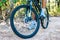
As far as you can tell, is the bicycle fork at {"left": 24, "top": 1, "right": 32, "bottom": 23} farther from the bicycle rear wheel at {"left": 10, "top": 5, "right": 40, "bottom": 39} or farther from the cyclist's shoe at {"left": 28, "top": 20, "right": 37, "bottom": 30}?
the cyclist's shoe at {"left": 28, "top": 20, "right": 37, "bottom": 30}

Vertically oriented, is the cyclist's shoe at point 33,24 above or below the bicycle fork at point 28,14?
below

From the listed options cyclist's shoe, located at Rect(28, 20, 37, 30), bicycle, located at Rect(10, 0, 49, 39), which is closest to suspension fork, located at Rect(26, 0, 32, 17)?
bicycle, located at Rect(10, 0, 49, 39)

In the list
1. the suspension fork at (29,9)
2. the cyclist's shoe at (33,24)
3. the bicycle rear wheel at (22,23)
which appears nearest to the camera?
the bicycle rear wheel at (22,23)

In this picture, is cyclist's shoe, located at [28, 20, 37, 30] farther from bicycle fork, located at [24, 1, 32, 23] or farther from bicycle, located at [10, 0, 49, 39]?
bicycle fork, located at [24, 1, 32, 23]

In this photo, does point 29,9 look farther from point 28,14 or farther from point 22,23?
point 22,23

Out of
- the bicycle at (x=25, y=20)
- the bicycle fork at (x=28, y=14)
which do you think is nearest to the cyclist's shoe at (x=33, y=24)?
the bicycle at (x=25, y=20)

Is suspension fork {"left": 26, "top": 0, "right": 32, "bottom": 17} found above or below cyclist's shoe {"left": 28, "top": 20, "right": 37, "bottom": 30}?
above

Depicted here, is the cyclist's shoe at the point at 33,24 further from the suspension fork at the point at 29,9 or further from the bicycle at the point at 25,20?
the suspension fork at the point at 29,9

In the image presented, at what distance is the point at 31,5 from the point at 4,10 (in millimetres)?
3550

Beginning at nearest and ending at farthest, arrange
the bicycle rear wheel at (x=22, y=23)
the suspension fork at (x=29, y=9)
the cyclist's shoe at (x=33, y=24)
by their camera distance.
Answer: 1. the bicycle rear wheel at (x=22, y=23)
2. the suspension fork at (x=29, y=9)
3. the cyclist's shoe at (x=33, y=24)

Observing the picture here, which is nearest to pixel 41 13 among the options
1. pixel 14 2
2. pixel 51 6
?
pixel 14 2

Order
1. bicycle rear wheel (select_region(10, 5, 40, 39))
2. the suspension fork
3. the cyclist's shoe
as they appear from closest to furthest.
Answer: bicycle rear wheel (select_region(10, 5, 40, 39))
the suspension fork
the cyclist's shoe

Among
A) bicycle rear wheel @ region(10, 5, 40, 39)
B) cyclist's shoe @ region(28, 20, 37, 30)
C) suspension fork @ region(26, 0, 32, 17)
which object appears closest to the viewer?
bicycle rear wheel @ region(10, 5, 40, 39)

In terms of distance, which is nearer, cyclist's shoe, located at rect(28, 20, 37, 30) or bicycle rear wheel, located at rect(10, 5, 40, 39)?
bicycle rear wheel, located at rect(10, 5, 40, 39)
